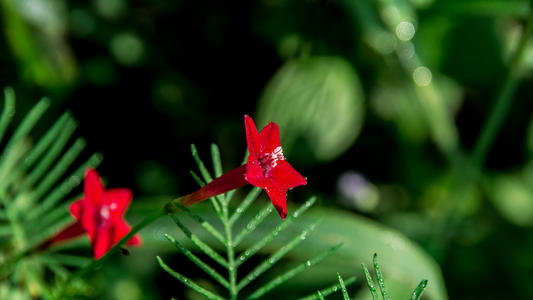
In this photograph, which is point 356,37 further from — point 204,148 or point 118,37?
point 118,37

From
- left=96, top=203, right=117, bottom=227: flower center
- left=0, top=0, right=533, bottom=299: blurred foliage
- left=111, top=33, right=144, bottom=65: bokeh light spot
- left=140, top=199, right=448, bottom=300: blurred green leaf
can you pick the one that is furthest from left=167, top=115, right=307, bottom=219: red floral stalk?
left=111, top=33, right=144, bottom=65: bokeh light spot

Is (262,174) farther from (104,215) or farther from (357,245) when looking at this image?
(357,245)

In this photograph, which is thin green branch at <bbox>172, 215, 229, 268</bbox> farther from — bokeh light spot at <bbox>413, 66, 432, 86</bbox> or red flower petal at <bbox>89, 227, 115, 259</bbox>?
bokeh light spot at <bbox>413, 66, 432, 86</bbox>

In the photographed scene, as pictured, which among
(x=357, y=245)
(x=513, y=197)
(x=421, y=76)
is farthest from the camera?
(x=513, y=197)

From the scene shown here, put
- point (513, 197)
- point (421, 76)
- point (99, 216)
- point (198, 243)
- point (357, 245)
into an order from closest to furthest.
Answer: point (198, 243)
point (99, 216)
point (357, 245)
point (421, 76)
point (513, 197)

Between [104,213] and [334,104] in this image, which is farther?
[334,104]

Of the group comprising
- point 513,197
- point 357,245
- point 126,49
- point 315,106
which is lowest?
point 357,245

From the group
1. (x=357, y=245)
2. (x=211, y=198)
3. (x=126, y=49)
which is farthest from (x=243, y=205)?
(x=126, y=49)
